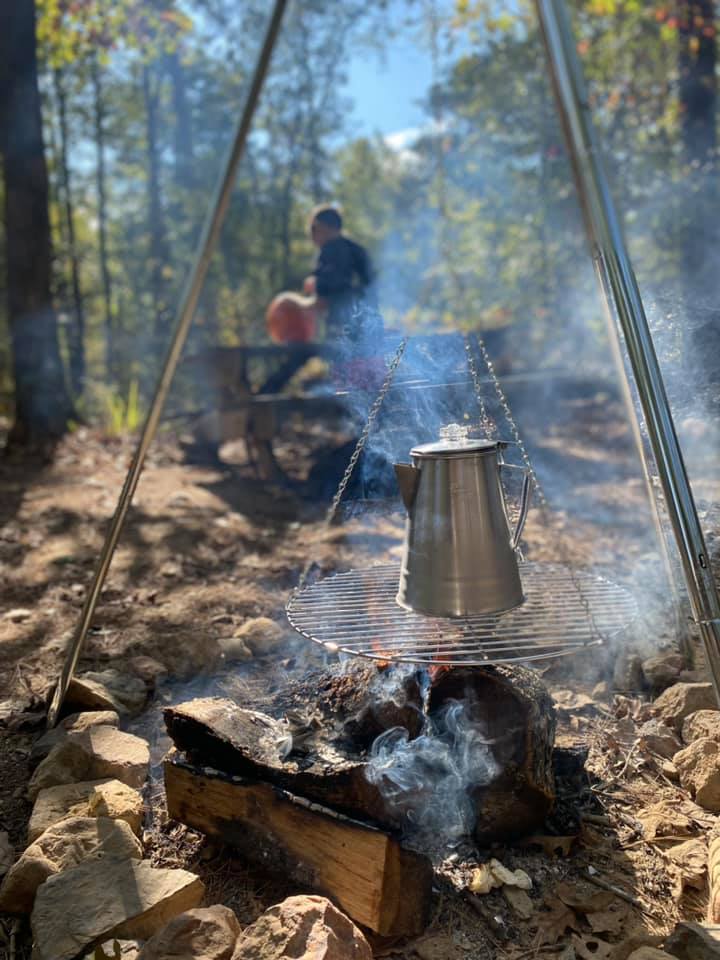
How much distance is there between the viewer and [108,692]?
2555 millimetres

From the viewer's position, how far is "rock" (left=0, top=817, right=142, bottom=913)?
5.55 ft

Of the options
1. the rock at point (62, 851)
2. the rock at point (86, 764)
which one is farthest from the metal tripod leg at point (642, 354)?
the rock at point (86, 764)

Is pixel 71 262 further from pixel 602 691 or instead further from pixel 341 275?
pixel 602 691

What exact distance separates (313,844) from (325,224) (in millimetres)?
4688

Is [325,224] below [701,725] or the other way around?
the other way around

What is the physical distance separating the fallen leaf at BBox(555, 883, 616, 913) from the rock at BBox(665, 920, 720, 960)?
0.85 ft

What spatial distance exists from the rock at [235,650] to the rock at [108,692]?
354 millimetres

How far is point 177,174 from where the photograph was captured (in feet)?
54.2

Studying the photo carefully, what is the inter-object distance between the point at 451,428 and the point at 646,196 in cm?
962

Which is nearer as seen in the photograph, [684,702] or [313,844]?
[313,844]

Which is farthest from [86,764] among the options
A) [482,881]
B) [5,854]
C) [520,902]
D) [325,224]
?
[325,224]

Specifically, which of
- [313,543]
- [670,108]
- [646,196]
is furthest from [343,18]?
[313,543]

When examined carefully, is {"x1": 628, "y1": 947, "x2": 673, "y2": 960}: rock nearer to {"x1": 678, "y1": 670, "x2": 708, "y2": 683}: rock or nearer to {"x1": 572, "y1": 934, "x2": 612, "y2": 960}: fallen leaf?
{"x1": 572, "y1": 934, "x2": 612, "y2": 960}: fallen leaf

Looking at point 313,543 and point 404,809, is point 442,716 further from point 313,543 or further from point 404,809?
point 313,543
